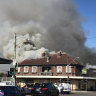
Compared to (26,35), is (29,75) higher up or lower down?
lower down

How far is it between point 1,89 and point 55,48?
75709 mm

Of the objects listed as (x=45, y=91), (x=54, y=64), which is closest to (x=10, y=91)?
(x=45, y=91)

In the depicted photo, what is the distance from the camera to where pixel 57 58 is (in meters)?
65.2

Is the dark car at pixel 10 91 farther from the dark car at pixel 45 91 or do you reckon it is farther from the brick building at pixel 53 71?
the brick building at pixel 53 71

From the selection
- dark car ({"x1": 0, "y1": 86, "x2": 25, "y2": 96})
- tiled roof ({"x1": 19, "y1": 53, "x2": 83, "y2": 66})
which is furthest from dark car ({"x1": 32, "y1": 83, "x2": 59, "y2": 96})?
tiled roof ({"x1": 19, "y1": 53, "x2": 83, "y2": 66})

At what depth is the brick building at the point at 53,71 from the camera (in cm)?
6162

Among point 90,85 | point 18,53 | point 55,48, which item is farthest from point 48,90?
point 55,48

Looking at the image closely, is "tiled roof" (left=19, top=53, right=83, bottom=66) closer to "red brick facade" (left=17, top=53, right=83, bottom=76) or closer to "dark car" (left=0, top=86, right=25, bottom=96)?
"red brick facade" (left=17, top=53, right=83, bottom=76)

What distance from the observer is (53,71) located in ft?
209

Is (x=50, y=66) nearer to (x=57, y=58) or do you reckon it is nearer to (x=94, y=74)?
(x=57, y=58)

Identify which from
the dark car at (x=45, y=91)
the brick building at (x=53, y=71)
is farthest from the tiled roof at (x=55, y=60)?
the dark car at (x=45, y=91)

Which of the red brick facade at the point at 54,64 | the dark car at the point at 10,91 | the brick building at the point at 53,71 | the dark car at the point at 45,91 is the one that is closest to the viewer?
the dark car at the point at 10,91

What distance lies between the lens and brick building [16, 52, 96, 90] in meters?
61.6

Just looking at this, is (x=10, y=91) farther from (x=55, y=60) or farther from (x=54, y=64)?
(x=55, y=60)
